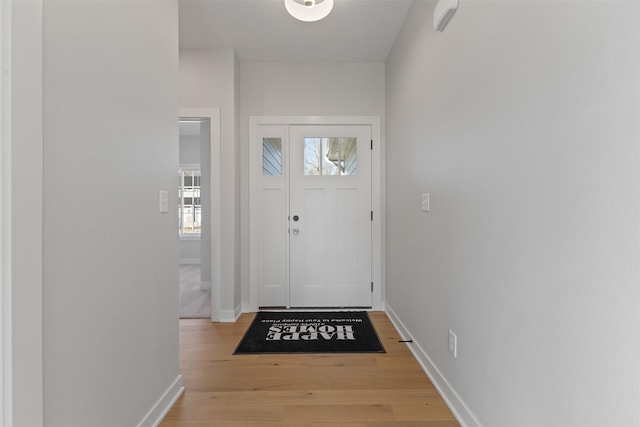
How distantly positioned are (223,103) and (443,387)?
280 cm

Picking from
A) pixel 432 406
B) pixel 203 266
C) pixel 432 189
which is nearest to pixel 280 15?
pixel 432 189

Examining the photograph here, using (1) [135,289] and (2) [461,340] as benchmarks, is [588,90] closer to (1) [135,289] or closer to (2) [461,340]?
(2) [461,340]

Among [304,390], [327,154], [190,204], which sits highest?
[327,154]

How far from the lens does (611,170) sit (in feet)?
2.52

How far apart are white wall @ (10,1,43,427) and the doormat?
1.58 m

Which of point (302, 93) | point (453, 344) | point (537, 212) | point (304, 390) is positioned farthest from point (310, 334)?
Answer: point (302, 93)

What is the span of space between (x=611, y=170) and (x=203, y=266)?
167 inches

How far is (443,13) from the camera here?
65.7 inches

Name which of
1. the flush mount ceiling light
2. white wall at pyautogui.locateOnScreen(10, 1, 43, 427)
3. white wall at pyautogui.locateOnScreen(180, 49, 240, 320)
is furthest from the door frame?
white wall at pyautogui.locateOnScreen(10, 1, 43, 427)

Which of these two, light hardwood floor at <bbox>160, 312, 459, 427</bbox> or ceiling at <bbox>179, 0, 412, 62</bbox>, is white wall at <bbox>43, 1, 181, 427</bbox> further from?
ceiling at <bbox>179, 0, 412, 62</bbox>

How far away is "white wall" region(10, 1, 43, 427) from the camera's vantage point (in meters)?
0.81

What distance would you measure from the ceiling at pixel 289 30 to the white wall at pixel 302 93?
94 millimetres

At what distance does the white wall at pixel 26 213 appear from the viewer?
31.9 inches

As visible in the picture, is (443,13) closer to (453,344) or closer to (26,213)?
(453,344)
